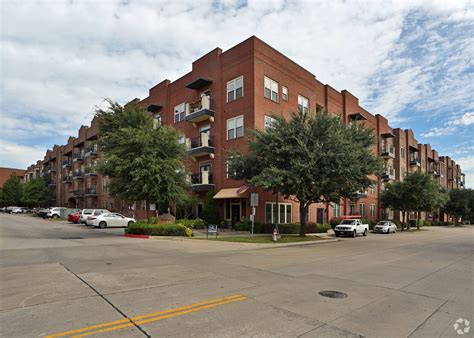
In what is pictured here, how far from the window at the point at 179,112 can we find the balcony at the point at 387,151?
29876 mm

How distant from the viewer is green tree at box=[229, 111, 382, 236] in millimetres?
20562

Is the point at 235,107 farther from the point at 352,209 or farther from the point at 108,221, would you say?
the point at 352,209

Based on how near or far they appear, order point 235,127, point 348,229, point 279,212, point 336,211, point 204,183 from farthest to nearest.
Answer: point 336,211 → point 204,183 → point 235,127 → point 279,212 → point 348,229

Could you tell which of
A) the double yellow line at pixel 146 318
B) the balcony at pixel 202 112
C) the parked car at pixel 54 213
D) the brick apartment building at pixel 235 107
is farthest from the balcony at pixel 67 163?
the double yellow line at pixel 146 318

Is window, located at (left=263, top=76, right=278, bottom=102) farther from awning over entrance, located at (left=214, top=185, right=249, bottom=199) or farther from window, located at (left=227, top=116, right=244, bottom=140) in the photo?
awning over entrance, located at (left=214, top=185, right=249, bottom=199)

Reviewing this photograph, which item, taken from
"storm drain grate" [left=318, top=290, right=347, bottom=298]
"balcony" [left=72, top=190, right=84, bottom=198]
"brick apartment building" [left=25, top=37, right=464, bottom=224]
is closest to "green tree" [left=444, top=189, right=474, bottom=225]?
"brick apartment building" [left=25, top=37, right=464, bottom=224]

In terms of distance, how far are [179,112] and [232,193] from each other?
1403 centimetres

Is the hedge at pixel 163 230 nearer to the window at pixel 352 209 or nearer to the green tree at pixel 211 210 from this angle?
the green tree at pixel 211 210

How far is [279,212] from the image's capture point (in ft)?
96.1

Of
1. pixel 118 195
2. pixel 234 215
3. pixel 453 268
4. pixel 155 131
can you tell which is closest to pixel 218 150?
pixel 234 215

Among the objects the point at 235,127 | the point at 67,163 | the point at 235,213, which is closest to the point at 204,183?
the point at 235,213

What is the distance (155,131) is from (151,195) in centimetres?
454

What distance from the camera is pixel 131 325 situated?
5.41 meters

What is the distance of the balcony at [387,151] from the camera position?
49.8m
